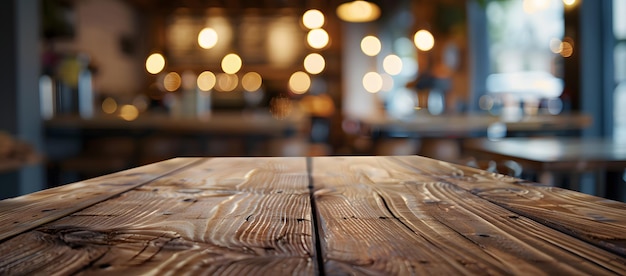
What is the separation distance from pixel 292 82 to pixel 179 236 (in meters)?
9.20

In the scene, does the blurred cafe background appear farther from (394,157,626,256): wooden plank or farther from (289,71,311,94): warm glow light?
(394,157,626,256): wooden plank

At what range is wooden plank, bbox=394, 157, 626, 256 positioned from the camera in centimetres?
63

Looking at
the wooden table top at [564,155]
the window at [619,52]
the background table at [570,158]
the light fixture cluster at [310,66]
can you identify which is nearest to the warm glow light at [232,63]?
the light fixture cluster at [310,66]

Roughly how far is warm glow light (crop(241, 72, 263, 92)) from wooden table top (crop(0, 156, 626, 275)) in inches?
332

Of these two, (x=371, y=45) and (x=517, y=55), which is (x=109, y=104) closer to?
(x=371, y=45)

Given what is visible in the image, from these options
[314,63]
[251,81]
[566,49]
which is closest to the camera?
[566,49]

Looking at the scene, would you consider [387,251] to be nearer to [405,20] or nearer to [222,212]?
[222,212]

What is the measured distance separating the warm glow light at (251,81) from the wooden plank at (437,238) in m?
8.60

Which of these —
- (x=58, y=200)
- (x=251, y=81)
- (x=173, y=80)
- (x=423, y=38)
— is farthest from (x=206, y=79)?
(x=58, y=200)

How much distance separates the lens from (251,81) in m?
9.56

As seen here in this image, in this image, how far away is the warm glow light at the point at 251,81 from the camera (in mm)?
9500

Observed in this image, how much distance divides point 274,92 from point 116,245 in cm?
854

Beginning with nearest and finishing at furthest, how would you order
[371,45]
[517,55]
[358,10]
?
[358,10], [517,55], [371,45]

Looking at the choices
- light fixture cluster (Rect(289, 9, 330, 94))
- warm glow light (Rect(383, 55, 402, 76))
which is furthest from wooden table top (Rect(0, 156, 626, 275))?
warm glow light (Rect(383, 55, 402, 76))
